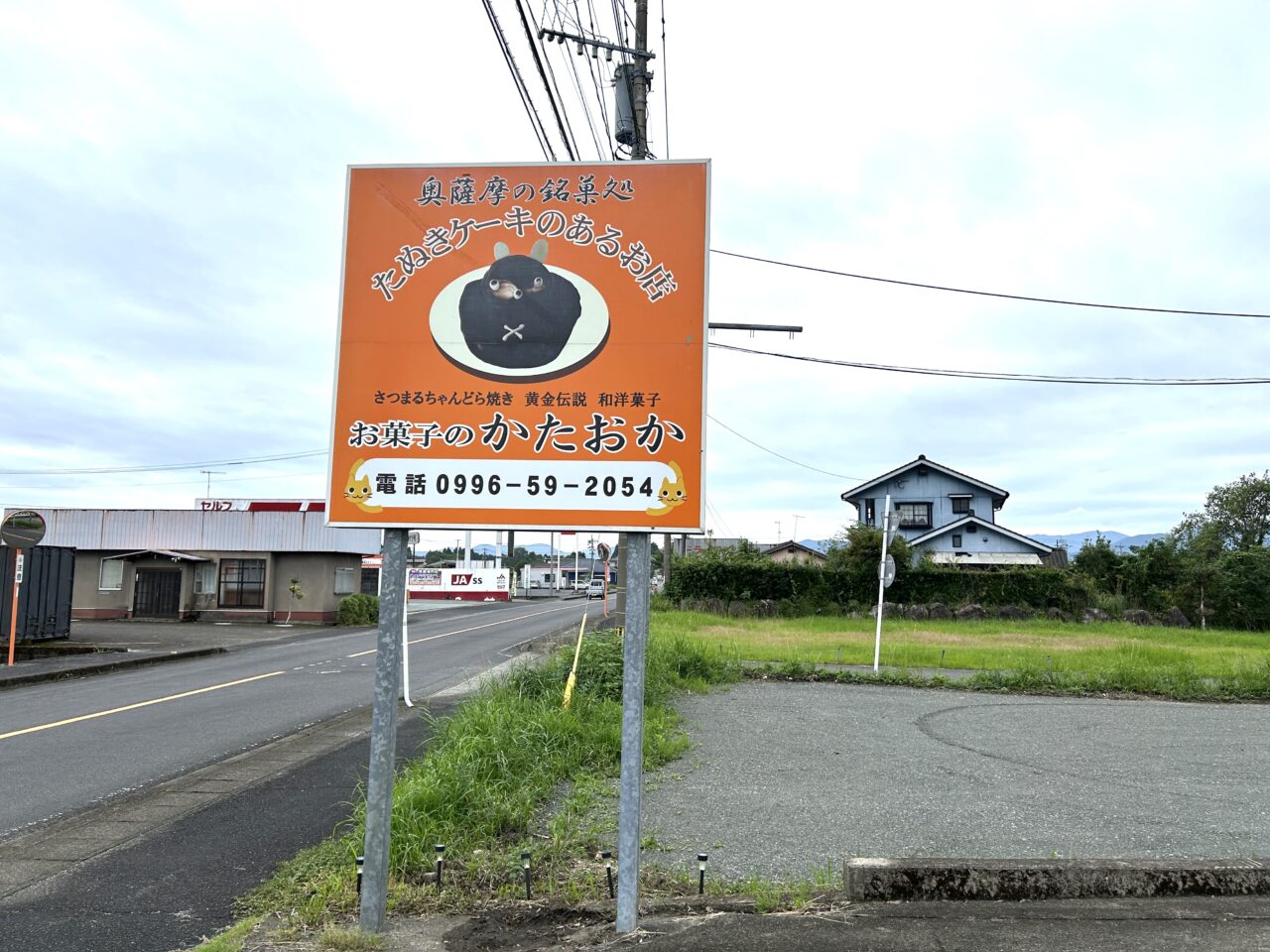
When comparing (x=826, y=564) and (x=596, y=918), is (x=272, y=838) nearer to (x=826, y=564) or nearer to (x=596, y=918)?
(x=596, y=918)

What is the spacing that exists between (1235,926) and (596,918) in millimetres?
2515

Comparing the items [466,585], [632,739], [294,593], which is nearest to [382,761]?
[632,739]

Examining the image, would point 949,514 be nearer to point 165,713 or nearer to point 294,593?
point 294,593

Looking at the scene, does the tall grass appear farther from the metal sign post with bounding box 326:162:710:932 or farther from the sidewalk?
the metal sign post with bounding box 326:162:710:932

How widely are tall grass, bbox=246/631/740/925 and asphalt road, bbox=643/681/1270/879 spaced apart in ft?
1.52

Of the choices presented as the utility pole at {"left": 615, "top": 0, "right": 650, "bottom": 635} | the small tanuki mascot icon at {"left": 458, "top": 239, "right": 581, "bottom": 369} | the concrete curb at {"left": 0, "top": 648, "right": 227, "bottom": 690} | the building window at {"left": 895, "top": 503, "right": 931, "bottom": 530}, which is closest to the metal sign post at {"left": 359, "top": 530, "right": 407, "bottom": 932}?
the small tanuki mascot icon at {"left": 458, "top": 239, "right": 581, "bottom": 369}

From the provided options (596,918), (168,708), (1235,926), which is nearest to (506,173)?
(596,918)

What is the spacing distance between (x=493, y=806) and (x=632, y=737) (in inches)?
67.8

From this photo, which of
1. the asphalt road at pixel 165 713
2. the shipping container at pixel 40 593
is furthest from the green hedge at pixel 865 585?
the shipping container at pixel 40 593

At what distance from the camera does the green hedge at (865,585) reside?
1182 inches

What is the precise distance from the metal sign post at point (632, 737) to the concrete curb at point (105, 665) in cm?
1383

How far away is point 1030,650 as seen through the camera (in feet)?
59.2

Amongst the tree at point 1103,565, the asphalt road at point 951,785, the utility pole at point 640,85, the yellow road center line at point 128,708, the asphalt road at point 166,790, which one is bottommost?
the yellow road center line at point 128,708

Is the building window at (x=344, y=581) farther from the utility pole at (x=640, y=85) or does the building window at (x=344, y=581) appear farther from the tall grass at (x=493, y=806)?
the tall grass at (x=493, y=806)
